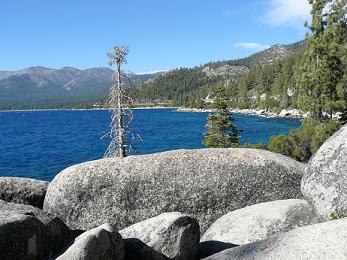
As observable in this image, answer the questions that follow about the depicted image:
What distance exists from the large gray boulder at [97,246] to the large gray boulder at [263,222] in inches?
170

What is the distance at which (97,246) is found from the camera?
31.4 ft

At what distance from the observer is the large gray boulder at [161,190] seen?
16.0m

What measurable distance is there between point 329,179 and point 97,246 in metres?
6.53

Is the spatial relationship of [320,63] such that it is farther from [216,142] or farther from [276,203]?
[216,142]

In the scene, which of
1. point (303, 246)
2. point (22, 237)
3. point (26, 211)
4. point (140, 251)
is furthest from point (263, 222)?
point (22, 237)

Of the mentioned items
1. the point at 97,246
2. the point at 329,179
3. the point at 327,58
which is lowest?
the point at 97,246

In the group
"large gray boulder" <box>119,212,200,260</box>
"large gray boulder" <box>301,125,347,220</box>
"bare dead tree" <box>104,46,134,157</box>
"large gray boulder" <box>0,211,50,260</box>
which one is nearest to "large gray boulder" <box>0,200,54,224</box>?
"large gray boulder" <box>0,211,50,260</box>

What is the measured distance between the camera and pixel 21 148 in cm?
9575

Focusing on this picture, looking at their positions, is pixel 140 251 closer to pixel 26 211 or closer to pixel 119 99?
pixel 26 211

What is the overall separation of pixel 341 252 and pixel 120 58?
28605 mm

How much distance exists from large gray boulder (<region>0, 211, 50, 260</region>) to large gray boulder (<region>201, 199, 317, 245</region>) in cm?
593

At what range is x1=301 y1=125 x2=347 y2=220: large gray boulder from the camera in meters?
11.2

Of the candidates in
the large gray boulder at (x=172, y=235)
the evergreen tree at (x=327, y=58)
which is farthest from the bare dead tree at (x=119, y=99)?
the large gray boulder at (x=172, y=235)

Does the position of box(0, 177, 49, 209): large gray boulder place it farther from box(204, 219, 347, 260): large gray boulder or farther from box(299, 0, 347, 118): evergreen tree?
box(299, 0, 347, 118): evergreen tree
